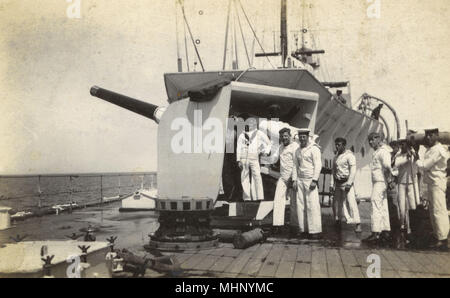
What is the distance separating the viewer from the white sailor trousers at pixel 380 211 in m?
5.49

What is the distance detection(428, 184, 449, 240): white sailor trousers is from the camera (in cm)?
499

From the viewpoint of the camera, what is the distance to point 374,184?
5.62m

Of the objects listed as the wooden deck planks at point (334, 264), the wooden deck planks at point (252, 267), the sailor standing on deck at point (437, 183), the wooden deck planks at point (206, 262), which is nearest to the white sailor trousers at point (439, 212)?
the sailor standing on deck at point (437, 183)

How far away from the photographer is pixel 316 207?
5.90 metres

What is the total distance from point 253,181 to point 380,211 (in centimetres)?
244

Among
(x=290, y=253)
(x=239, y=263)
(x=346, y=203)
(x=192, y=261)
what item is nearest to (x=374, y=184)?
(x=346, y=203)

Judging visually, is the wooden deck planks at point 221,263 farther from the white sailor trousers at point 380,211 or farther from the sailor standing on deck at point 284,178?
the white sailor trousers at point 380,211

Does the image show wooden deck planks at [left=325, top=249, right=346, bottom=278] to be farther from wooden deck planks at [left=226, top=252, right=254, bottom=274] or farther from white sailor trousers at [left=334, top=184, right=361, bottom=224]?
white sailor trousers at [left=334, top=184, right=361, bottom=224]

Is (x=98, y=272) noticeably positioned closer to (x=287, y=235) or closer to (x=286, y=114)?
(x=287, y=235)

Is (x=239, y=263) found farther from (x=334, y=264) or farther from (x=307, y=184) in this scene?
(x=307, y=184)

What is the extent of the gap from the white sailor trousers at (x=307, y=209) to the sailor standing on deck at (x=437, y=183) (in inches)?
60.2

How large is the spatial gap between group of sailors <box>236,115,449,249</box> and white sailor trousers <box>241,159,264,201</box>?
0.19 meters

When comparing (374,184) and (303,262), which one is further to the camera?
(374,184)
